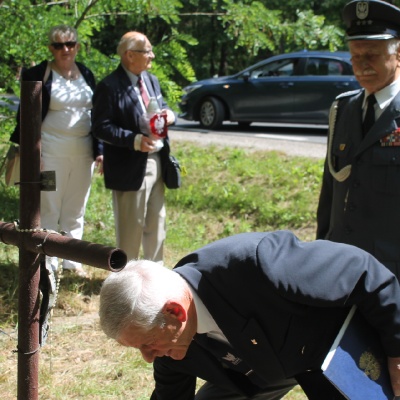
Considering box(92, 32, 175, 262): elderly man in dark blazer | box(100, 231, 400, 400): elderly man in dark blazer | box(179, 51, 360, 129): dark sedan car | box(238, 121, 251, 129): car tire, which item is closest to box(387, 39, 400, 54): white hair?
box(100, 231, 400, 400): elderly man in dark blazer

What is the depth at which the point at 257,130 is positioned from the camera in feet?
41.9

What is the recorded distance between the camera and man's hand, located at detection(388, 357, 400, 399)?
2.31m

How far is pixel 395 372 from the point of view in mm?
2322

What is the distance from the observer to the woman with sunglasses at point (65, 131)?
5.00 metres

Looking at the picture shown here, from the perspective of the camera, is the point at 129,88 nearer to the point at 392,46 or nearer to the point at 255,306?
the point at 392,46

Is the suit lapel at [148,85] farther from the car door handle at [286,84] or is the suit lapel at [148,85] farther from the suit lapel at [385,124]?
the car door handle at [286,84]

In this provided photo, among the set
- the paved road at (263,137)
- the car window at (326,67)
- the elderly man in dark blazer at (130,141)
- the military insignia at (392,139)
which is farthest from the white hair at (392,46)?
the car window at (326,67)

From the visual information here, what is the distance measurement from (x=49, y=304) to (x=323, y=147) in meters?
7.64

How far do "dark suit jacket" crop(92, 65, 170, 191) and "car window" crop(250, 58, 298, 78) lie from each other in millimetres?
7893

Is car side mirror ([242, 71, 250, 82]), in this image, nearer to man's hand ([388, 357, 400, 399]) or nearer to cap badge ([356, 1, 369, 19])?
cap badge ([356, 1, 369, 19])

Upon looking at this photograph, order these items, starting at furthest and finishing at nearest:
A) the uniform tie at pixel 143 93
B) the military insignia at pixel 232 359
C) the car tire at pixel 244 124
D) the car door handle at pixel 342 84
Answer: the car tire at pixel 244 124 < the car door handle at pixel 342 84 < the uniform tie at pixel 143 93 < the military insignia at pixel 232 359

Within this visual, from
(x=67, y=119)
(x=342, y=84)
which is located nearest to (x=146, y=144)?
(x=67, y=119)

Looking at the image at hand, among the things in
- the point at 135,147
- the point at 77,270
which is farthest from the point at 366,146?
the point at 77,270

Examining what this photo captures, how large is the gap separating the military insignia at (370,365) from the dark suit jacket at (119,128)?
2815 millimetres
